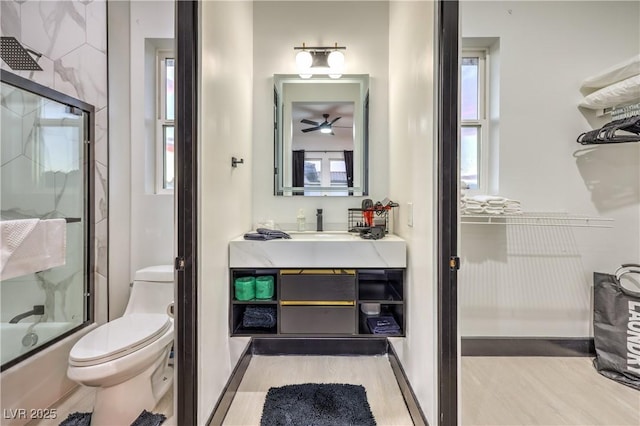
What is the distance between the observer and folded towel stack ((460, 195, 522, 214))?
2.09m

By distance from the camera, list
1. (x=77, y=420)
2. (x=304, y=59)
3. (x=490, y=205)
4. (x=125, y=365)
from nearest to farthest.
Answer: (x=125, y=365) < (x=77, y=420) < (x=490, y=205) < (x=304, y=59)

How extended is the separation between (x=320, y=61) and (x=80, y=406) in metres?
2.74

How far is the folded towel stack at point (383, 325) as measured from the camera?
6.10 feet

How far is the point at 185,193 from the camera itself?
1275mm

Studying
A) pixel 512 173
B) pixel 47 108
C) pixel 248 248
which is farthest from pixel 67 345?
pixel 512 173

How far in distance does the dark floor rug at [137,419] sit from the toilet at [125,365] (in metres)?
0.03

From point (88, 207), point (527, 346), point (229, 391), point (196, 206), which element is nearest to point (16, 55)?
point (88, 207)

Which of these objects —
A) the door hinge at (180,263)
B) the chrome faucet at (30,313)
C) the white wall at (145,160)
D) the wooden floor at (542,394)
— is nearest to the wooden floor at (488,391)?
the wooden floor at (542,394)

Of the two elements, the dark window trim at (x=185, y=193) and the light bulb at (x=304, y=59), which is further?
the light bulb at (x=304, y=59)

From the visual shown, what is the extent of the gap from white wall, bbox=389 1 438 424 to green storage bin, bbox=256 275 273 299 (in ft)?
2.78

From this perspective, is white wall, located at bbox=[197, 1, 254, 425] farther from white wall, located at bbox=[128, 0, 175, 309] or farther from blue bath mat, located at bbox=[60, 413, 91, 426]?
blue bath mat, located at bbox=[60, 413, 91, 426]

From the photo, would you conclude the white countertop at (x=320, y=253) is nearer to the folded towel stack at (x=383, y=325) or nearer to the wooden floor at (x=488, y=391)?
the folded towel stack at (x=383, y=325)

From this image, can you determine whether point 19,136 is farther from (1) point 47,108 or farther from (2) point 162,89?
(2) point 162,89

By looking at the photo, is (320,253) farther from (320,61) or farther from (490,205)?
(320,61)
